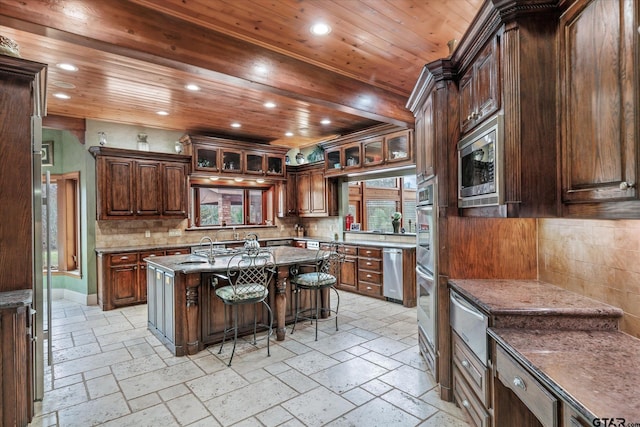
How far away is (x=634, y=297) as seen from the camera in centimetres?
162

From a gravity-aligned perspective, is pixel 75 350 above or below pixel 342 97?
below

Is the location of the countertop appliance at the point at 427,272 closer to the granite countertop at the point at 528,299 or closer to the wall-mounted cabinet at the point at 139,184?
the granite countertop at the point at 528,299

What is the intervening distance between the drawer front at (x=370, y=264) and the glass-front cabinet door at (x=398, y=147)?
5.37ft

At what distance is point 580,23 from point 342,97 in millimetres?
2409

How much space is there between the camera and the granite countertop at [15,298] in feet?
6.40

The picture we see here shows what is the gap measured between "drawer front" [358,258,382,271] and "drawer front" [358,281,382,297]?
27 centimetres

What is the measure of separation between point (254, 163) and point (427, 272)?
4667mm

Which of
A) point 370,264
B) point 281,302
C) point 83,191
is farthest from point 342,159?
point 83,191

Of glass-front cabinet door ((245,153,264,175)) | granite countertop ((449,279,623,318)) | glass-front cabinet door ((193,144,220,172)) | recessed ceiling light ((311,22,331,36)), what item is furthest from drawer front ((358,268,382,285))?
recessed ceiling light ((311,22,331,36))

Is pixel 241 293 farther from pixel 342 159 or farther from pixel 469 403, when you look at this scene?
pixel 342 159

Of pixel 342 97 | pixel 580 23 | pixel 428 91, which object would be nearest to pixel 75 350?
pixel 342 97

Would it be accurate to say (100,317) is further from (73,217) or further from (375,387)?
(375,387)

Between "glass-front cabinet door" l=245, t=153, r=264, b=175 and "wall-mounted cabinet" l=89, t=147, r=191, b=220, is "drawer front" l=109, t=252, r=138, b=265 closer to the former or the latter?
"wall-mounted cabinet" l=89, t=147, r=191, b=220

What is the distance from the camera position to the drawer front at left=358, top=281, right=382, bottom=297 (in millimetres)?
5480
